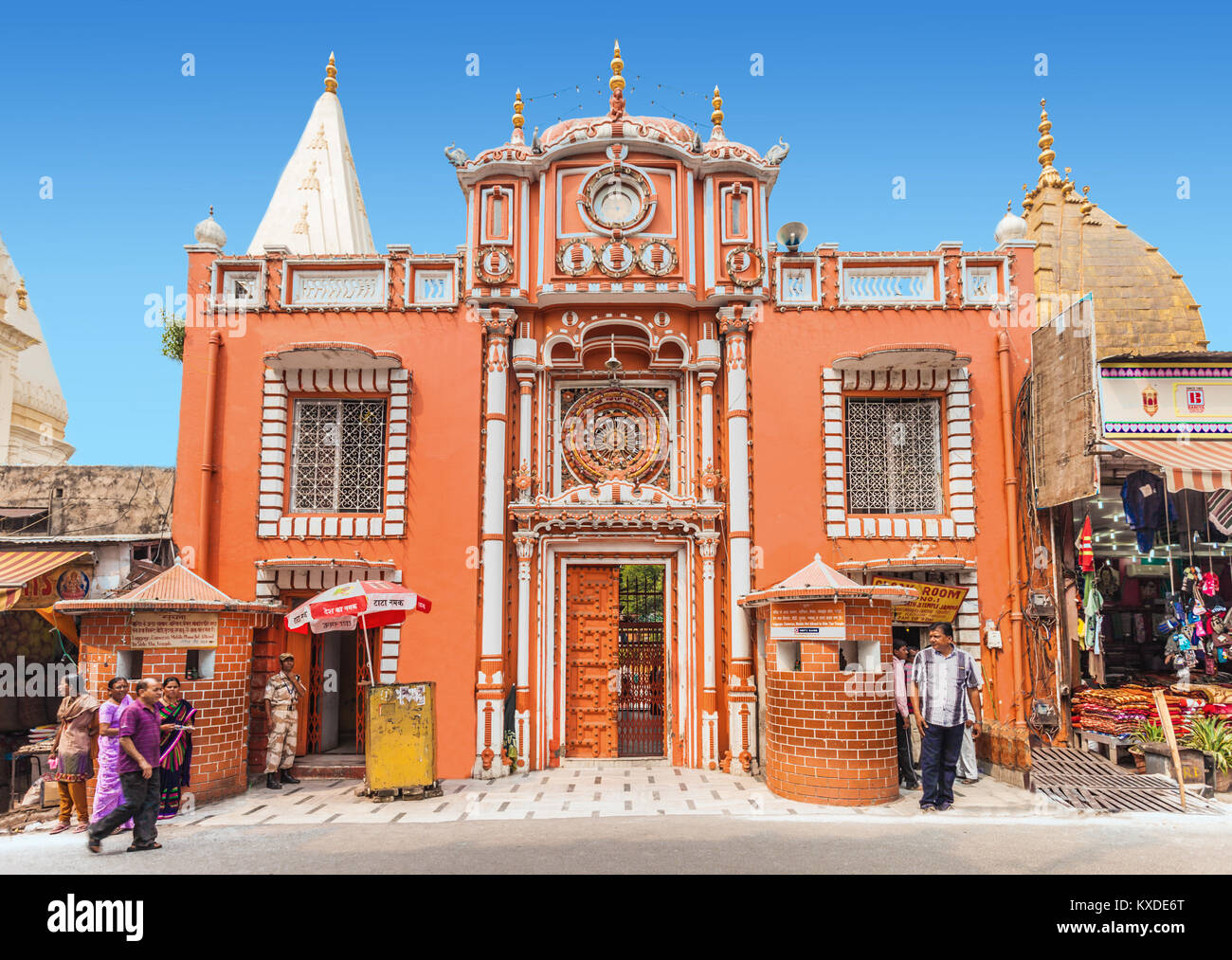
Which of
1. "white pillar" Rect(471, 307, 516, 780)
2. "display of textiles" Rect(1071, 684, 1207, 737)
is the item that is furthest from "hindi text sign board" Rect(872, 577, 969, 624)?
"white pillar" Rect(471, 307, 516, 780)

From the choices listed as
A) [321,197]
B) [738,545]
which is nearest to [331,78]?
[321,197]

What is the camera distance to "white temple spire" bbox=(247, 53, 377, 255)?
20094mm

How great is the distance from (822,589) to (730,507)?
3020 millimetres

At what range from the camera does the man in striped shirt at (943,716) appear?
10.0m

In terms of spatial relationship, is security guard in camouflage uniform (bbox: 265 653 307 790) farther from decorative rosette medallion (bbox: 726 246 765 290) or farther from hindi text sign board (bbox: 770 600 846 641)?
decorative rosette medallion (bbox: 726 246 765 290)

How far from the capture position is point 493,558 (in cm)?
1349

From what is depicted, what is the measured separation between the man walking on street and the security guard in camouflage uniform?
3.25 meters

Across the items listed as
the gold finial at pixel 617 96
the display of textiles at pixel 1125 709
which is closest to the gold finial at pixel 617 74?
the gold finial at pixel 617 96

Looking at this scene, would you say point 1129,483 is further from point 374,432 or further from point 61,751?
point 61,751

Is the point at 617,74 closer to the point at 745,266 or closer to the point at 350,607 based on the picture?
the point at 745,266

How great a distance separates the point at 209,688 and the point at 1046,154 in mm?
19953

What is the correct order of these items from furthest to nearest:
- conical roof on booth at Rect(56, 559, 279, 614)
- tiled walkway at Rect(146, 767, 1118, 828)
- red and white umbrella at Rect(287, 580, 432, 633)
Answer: red and white umbrella at Rect(287, 580, 432, 633), conical roof on booth at Rect(56, 559, 279, 614), tiled walkway at Rect(146, 767, 1118, 828)
